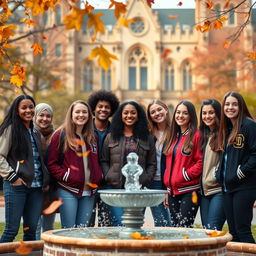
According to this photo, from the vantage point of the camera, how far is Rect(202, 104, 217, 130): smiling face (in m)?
6.94

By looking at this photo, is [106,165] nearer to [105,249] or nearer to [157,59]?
[105,249]

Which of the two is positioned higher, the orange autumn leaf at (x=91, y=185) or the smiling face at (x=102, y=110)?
the smiling face at (x=102, y=110)

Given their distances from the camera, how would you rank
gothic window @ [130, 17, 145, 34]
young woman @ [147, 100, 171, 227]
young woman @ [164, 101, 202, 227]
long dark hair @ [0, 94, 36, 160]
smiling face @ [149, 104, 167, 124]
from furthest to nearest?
gothic window @ [130, 17, 145, 34] < smiling face @ [149, 104, 167, 124] < young woman @ [147, 100, 171, 227] < young woman @ [164, 101, 202, 227] < long dark hair @ [0, 94, 36, 160]

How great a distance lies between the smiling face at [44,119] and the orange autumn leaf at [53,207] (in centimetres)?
99

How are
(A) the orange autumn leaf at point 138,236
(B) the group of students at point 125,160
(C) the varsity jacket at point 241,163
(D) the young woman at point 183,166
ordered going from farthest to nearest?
(D) the young woman at point 183,166 < (B) the group of students at point 125,160 < (C) the varsity jacket at point 241,163 < (A) the orange autumn leaf at point 138,236

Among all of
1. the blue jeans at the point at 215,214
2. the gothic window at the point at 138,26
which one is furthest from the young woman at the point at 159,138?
the gothic window at the point at 138,26

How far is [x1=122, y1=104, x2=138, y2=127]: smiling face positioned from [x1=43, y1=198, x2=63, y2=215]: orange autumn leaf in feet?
3.71

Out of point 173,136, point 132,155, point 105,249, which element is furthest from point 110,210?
point 105,249

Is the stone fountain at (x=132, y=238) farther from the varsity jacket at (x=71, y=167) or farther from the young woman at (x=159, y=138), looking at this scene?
the young woman at (x=159, y=138)

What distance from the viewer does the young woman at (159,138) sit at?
23.8ft

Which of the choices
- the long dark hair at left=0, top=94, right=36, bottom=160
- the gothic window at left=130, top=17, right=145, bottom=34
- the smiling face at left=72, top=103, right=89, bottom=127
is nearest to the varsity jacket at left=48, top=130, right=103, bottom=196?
the smiling face at left=72, top=103, right=89, bottom=127

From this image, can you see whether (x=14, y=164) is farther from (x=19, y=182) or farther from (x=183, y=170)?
(x=183, y=170)

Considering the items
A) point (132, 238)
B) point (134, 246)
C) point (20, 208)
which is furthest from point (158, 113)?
point (134, 246)

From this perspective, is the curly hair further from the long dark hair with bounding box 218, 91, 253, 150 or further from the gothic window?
the gothic window
